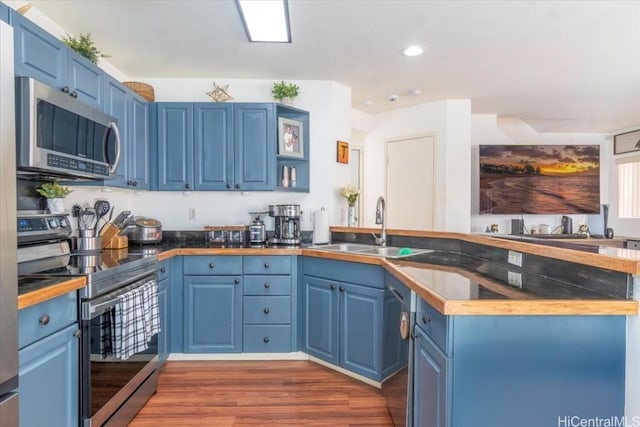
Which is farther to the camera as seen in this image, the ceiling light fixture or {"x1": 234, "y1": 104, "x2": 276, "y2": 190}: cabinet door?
{"x1": 234, "y1": 104, "x2": 276, "y2": 190}: cabinet door

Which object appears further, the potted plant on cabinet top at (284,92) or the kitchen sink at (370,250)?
the potted plant on cabinet top at (284,92)

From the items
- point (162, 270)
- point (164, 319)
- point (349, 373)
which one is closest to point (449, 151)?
point (349, 373)

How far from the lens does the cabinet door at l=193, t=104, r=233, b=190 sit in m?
3.00

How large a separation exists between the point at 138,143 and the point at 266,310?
5.59 feet

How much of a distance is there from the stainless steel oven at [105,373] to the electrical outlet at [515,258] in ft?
6.61

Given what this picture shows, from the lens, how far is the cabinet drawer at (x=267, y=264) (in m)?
2.65

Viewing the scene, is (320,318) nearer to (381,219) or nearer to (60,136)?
(381,219)

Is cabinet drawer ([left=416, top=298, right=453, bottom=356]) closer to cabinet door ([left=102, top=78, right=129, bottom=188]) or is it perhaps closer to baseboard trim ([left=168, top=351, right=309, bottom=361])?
baseboard trim ([left=168, top=351, right=309, bottom=361])

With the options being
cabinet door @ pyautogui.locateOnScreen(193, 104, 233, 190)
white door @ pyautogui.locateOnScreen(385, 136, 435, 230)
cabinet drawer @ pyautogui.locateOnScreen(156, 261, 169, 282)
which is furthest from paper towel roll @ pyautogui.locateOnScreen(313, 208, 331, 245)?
white door @ pyautogui.locateOnScreen(385, 136, 435, 230)

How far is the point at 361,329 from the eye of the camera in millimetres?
2299

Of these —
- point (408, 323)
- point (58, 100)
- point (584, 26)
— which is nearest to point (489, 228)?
point (584, 26)

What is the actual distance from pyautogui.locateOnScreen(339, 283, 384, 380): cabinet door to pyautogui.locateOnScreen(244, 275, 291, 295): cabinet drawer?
48cm

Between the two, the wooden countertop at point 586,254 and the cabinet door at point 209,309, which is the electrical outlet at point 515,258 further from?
the cabinet door at point 209,309

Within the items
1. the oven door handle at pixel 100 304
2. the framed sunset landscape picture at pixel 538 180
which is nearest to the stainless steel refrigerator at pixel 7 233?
the oven door handle at pixel 100 304
